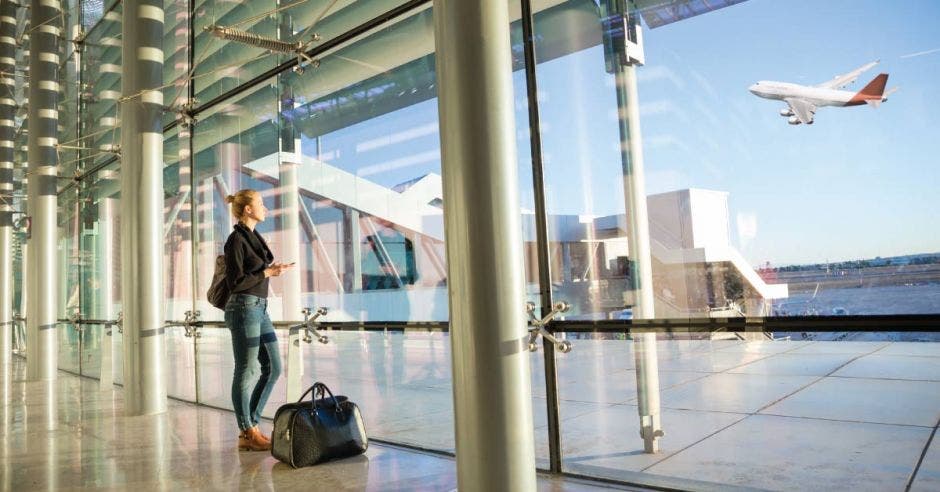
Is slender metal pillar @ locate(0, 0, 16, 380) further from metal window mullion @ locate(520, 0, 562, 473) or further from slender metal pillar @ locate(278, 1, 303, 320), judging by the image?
metal window mullion @ locate(520, 0, 562, 473)

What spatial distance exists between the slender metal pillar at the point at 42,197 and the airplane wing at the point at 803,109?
10.6 metres

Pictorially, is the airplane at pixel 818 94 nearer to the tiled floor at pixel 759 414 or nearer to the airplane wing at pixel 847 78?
the airplane wing at pixel 847 78

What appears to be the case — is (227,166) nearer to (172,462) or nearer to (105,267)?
(172,462)

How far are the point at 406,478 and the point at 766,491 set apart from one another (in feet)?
5.82

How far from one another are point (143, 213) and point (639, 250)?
4.91m

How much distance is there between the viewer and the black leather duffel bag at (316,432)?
3.93 metres

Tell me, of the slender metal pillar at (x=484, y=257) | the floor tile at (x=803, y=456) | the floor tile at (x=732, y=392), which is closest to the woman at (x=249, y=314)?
the slender metal pillar at (x=484, y=257)

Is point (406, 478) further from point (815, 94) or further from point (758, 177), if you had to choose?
point (815, 94)

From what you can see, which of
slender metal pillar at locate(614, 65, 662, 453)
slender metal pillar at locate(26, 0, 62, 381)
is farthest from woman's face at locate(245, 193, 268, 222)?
slender metal pillar at locate(26, 0, 62, 381)

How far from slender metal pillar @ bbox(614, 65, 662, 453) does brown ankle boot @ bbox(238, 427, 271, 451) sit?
2.43 metres

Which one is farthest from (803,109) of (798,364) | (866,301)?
(798,364)

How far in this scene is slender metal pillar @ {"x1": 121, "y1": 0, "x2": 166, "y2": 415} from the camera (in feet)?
21.2

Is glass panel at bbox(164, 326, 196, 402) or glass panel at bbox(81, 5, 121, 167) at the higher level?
glass panel at bbox(81, 5, 121, 167)

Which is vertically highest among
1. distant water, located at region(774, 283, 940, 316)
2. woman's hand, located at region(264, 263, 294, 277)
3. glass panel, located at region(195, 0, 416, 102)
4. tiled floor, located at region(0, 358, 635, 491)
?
glass panel, located at region(195, 0, 416, 102)
